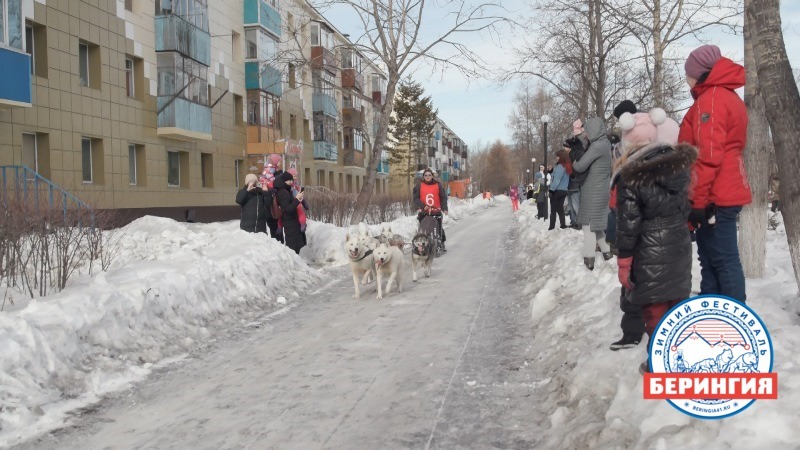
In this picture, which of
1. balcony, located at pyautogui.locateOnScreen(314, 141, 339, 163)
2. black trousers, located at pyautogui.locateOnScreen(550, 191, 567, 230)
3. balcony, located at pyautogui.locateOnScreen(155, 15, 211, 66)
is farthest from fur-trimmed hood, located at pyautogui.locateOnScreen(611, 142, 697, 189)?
balcony, located at pyautogui.locateOnScreen(314, 141, 339, 163)

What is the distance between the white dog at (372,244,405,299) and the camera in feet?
29.1

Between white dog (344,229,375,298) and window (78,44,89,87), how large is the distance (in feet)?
44.4

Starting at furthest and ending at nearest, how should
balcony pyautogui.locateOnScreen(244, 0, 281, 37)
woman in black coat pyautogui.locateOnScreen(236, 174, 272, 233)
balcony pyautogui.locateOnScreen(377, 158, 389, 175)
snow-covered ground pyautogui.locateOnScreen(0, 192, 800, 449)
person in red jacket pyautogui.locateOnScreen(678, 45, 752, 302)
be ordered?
balcony pyautogui.locateOnScreen(377, 158, 389, 175), balcony pyautogui.locateOnScreen(244, 0, 281, 37), woman in black coat pyautogui.locateOnScreen(236, 174, 272, 233), person in red jacket pyautogui.locateOnScreen(678, 45, 752, 302), snow-covered ground pyautogui.locateOnScreen(0, 192, 800, 449)

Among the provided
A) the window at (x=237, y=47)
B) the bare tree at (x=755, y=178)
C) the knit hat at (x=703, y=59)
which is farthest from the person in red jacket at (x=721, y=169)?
the window at (x=237, y=47)

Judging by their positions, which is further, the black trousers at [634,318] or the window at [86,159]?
the window at [86,159]

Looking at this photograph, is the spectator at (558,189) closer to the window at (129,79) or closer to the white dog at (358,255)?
the white dog at (358,255)

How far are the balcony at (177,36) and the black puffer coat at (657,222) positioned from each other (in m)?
21.2

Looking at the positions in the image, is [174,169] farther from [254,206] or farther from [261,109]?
[254,206]

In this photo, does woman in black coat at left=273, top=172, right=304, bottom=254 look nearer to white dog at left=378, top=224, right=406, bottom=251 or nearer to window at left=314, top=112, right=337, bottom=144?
white dog at left=378, top=224, right=406, bottom=251

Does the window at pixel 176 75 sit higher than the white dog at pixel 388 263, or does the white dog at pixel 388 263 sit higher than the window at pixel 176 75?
the window at pixel 176 75

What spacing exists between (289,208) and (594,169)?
19.2 ft

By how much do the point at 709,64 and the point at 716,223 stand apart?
3.75 feet

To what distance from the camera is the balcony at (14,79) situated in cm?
1394

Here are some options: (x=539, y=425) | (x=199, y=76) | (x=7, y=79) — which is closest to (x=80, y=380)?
(x=539, y=425)
